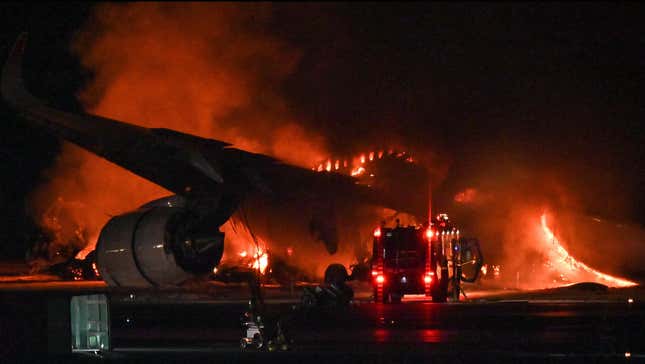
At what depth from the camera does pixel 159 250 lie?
12.2 meters

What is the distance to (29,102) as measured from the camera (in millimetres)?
12680

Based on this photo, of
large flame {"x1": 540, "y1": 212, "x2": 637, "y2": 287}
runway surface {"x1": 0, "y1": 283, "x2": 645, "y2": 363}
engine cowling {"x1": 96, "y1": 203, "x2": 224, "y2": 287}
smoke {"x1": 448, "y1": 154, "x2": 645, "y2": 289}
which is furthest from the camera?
large flame {"x1": 540, "y1": 212, "x2": 637, "y2": 287}

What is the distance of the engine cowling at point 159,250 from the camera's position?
1212 centimetres

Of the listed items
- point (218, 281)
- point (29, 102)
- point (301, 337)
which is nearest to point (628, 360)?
point (301, 337)

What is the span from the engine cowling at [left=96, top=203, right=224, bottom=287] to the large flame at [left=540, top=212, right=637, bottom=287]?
22.4 metres

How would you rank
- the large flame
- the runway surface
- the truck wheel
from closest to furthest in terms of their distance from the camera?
the runway surface, the truck wheel, the large flame

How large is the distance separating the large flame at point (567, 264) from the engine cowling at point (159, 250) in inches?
883

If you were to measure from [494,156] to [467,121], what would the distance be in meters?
3.84

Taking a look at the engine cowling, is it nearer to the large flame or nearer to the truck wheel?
the truck wheel

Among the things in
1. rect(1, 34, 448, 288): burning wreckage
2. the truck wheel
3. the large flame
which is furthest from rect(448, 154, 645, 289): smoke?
rect(1, 34, 448, 288): burning wreckage

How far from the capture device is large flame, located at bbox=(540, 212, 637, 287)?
32.2 m

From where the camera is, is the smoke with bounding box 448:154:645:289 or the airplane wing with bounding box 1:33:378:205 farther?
the smoke with bounding box 448:154:645:289

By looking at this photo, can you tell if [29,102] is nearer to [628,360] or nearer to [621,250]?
[628,360]

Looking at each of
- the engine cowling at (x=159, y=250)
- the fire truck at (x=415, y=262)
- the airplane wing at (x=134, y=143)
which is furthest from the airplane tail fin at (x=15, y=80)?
the fire truck at (x=415, y=262)
